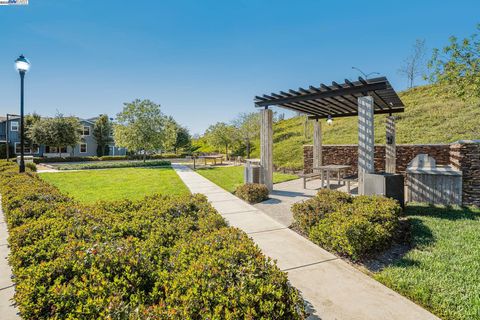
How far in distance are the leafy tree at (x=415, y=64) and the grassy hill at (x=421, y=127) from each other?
18.2m

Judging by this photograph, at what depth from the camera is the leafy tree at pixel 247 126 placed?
29.8m

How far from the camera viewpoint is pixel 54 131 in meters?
28.3

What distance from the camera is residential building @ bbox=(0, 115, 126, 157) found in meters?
33.2

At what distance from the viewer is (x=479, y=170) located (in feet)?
21.2

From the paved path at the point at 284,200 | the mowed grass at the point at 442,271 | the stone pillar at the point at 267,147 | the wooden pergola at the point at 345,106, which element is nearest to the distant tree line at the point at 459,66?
the wooden pergola at the point at 345,106

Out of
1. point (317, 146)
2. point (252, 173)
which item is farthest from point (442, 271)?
point (317, 146)

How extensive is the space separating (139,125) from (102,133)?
1974 cm

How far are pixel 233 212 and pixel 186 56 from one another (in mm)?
10238

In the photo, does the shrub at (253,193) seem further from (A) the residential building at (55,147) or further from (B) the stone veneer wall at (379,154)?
(A) the residential building at (55,147)

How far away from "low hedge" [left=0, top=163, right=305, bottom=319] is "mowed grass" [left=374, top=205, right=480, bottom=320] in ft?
5.43

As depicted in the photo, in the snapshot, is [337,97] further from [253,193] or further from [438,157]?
[438,157]

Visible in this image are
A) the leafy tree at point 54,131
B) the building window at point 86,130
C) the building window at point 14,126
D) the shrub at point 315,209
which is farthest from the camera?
the building window at point 86,130

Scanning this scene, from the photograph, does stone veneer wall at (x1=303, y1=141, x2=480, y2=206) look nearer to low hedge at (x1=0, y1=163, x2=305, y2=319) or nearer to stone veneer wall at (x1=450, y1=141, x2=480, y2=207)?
stone veneer wall at (x1=450, y1=141, x2=480, y2=207)

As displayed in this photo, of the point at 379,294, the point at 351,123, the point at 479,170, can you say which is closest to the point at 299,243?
the point at 379,294
